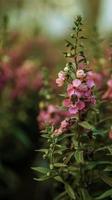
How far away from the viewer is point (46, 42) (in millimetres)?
6828

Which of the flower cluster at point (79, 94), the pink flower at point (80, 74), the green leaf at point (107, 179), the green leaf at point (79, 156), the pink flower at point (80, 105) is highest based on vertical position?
the pink flower at point (80, 74)

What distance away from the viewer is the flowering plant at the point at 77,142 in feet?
8.56

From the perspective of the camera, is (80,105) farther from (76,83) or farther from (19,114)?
(19,114)

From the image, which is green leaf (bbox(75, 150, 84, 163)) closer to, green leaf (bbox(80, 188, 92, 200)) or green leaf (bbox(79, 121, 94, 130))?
green leaf (bbox(79, 121, 94, 130))

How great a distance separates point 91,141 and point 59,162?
0.19 metres

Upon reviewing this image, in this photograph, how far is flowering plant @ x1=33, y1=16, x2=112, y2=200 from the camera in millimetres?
2609

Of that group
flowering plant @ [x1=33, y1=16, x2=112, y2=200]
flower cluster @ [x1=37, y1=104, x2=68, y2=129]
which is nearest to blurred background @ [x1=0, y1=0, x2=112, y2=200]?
flower cluster @ [x1=37, y1=104, x2=68, y2=129]

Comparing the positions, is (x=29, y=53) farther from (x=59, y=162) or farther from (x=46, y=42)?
(x=59, y=162)

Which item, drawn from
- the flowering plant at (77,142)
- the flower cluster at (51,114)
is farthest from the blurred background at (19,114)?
the flowering plant at (77,142)

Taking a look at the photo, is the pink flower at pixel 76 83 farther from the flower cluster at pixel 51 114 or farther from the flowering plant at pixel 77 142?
the flower cluster at pixel 51 114

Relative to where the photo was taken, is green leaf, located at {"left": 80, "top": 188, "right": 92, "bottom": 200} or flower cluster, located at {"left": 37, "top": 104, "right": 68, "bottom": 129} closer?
green leaf, located at {"left": 80, "top": 188, "right": 92, "bottom": 200}

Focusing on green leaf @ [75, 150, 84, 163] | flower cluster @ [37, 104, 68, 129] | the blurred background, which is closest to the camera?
green leaf @ [75, 150, 84, 163]

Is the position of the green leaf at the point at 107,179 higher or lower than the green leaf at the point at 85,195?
higher

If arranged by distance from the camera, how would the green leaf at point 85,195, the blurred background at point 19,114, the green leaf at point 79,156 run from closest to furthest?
the green leaf at point 79,156, the green leaf at point 85,195, the blurred background at point 19,114
